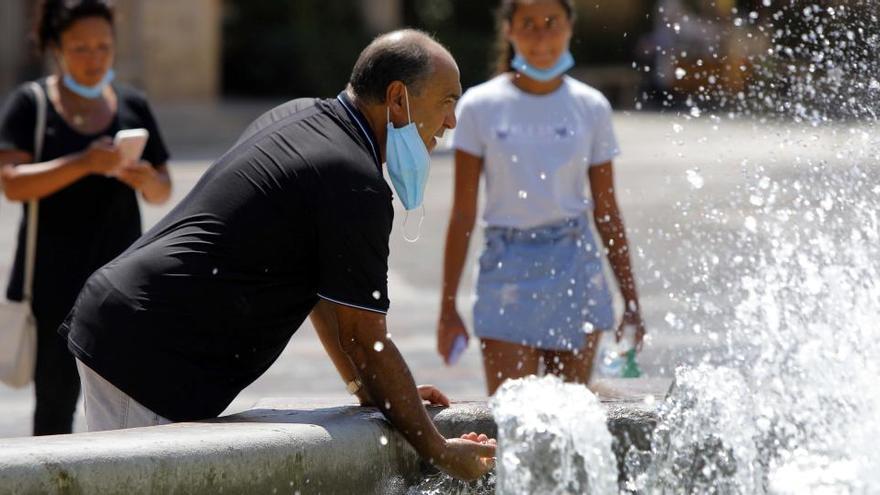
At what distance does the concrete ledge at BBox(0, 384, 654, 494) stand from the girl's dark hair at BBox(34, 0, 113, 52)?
75.9 inches

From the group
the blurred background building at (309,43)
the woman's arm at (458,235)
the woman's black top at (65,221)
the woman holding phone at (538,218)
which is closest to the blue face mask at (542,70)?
the woman holding phone at (538,218)

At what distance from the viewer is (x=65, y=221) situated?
5.09 meters

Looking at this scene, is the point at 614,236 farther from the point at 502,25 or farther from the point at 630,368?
the point at 502,25

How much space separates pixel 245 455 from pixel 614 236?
2.00 meters

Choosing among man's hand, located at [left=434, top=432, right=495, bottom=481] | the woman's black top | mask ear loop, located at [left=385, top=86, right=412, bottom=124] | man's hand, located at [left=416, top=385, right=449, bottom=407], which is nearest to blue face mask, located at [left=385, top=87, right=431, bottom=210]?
mask ear loop, located at [left=385, top=86, right=412, bottom=124]

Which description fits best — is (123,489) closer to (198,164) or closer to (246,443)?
(246,443)

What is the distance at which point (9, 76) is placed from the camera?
A: 23.1 m

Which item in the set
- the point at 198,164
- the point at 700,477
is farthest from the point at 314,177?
the point at 198,164

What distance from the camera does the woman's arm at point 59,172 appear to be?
491 cm

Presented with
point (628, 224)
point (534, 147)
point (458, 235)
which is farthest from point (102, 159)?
point (628, 224)

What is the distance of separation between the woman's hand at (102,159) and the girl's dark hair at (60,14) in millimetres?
497

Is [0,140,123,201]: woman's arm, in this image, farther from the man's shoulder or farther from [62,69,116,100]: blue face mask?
the man's shoulder

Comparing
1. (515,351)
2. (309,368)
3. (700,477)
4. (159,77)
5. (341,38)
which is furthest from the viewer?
(341,38)

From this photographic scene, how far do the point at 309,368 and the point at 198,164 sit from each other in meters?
9.92
